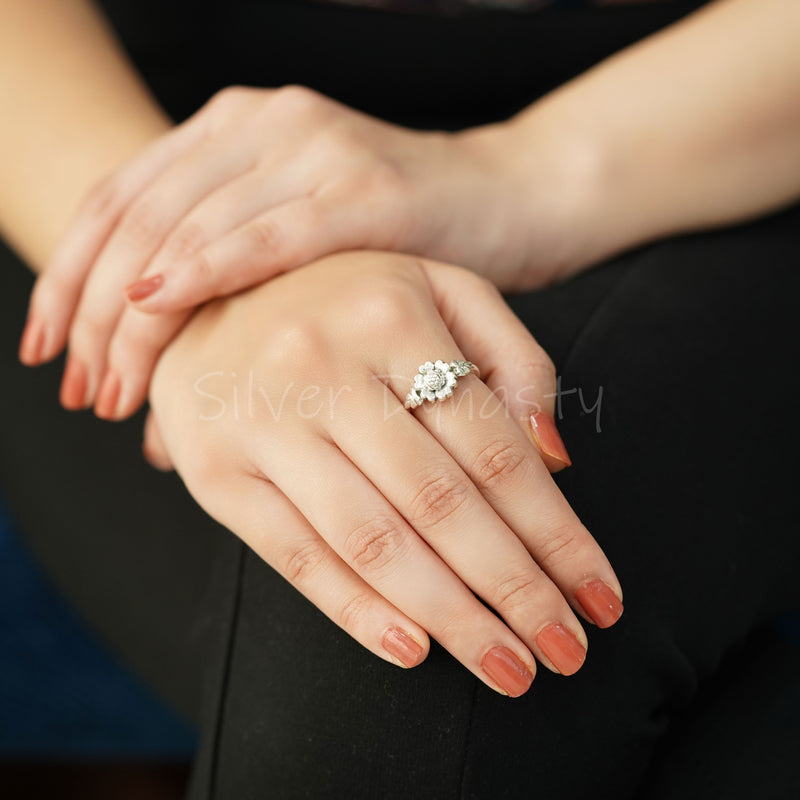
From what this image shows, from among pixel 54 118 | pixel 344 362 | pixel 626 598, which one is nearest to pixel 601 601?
pixel 626 598

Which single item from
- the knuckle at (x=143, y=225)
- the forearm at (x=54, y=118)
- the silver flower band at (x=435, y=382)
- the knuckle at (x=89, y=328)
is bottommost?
the silver flower band at (x=435, y=382)

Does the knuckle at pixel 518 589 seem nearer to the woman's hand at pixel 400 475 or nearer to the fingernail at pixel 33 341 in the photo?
the woman's hand at pixel 400 475

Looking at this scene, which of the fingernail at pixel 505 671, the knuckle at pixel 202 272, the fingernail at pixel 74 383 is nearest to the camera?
the fingernail at pixel 505 671

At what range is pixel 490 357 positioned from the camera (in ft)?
2.06

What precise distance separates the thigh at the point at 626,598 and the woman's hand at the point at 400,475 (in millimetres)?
36

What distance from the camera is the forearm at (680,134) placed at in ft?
2.61

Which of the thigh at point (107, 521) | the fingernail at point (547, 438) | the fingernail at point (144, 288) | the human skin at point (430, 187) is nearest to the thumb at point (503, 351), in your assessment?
the fingernail at point (547, 438)

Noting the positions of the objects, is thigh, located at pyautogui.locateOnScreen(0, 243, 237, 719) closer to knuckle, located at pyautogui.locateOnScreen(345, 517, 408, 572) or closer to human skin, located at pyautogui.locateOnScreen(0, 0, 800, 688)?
human skin, located at pyautogui.locateOnScreen(0, 0, 800, 688)

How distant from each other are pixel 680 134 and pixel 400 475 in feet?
1.65

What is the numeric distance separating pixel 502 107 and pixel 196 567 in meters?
0.75

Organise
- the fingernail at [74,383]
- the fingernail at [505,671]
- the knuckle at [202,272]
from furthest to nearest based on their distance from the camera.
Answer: the fingernail at [74,383], the knuckle at [202,272], the fingernail at [505,671]

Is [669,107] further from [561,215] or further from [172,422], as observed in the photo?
[172,422]

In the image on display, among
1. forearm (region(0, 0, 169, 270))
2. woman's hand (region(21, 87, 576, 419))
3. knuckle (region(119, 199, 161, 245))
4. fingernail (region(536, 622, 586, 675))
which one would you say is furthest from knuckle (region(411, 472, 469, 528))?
forearm (region(0, 0, 169, 270))

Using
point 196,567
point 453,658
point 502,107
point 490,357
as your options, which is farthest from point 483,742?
point 502,107
